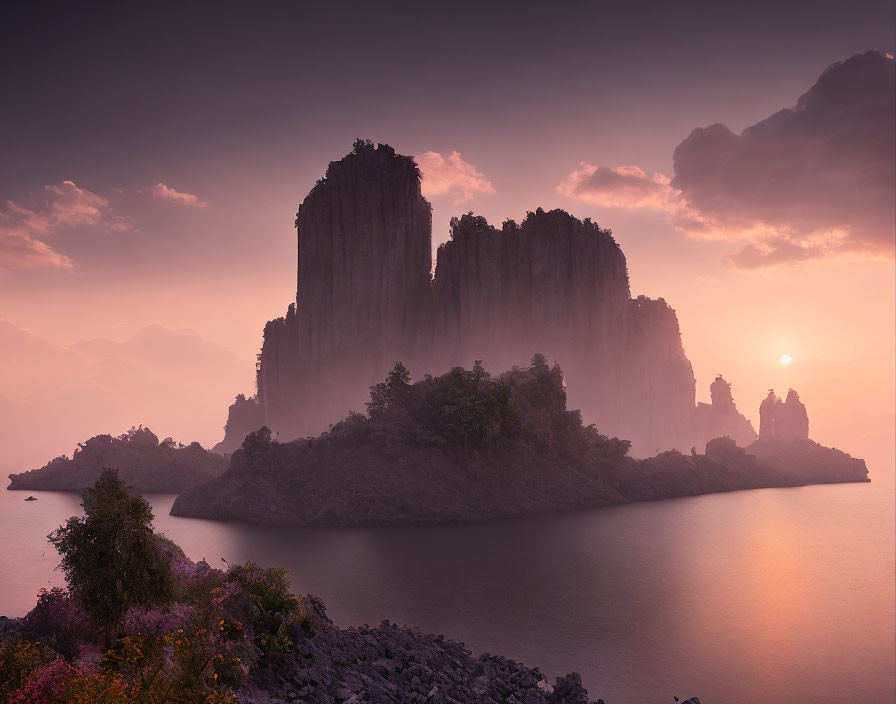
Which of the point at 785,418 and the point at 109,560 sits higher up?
the point at 785,418

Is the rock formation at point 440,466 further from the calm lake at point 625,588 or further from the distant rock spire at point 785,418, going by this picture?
the distant rock spire at point 785,418

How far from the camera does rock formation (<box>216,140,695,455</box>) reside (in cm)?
13375

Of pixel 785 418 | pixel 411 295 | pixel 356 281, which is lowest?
pixel 785 418

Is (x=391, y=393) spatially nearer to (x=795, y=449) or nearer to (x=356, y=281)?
(x=356, y=281)

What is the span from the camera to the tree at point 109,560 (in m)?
18.0

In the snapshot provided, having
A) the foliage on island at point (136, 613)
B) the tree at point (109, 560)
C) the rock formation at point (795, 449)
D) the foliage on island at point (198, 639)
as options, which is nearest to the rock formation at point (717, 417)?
the rock formation at point (795, 449)

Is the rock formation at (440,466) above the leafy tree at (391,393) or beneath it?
beneath

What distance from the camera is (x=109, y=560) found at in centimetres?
1830

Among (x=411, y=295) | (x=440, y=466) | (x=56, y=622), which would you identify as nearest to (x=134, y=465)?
(x=440, y=466)

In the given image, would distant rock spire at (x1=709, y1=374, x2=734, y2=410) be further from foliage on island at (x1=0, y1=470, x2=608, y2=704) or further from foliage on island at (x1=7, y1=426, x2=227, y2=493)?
foliage on island at (x1=0, y1=470, x2=608, y2=704)

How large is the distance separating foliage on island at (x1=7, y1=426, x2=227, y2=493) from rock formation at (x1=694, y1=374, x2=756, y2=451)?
132 meters

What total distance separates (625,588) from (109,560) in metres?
33.0

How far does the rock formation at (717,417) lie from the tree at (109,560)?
16986cm

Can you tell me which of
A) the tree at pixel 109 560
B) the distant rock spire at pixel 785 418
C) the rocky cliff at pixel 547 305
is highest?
the rocky cliff at pixel 547 305
